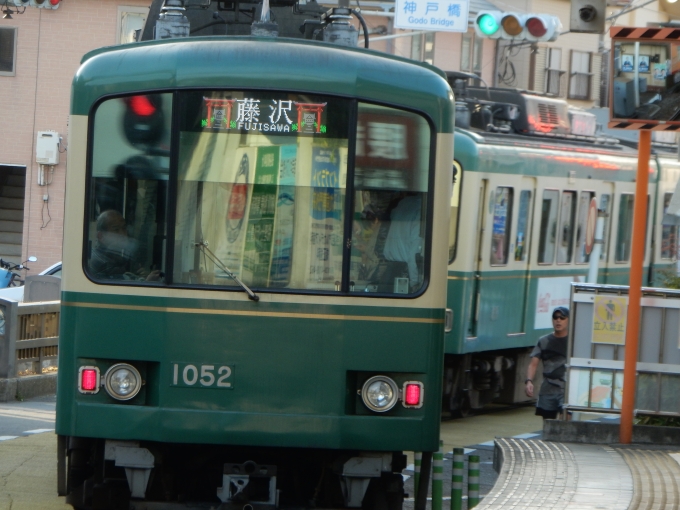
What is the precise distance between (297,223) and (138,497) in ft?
5.52

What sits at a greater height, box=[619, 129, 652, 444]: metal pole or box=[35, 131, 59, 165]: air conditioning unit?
box=[35, 131, 59, 165]: air conditioning unit

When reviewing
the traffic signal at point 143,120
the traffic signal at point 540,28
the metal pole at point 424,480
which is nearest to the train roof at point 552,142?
the traffic signal at point 540,28

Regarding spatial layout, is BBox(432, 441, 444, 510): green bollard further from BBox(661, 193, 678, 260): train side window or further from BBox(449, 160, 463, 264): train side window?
BBox(661, 193, 678, 260): train side window

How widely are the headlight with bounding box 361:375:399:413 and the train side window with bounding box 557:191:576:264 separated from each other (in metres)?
9.56

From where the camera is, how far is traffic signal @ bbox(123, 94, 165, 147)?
733 cm

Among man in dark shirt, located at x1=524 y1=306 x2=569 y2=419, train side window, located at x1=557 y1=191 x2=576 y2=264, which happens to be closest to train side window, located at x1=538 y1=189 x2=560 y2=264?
train side window, located at x1=557 y1=191 x2=576 y2=264

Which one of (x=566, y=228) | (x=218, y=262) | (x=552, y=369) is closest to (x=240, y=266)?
(x=218, y=262)

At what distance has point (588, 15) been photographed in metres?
12.0

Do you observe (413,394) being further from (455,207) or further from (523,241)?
(523,241)

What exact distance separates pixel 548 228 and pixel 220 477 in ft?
29.4

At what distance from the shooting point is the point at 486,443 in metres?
13.3

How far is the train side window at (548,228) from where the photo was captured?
16.2 meters

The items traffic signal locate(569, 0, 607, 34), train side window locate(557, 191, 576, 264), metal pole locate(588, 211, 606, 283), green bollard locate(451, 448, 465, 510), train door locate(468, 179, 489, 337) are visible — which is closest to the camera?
green bollard locate(451, 448, 465, 510)

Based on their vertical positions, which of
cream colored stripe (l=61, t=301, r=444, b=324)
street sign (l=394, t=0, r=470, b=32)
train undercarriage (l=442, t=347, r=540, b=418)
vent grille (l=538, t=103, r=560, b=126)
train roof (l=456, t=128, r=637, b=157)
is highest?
street sign (l=394, t=0, r=470, b=32)
